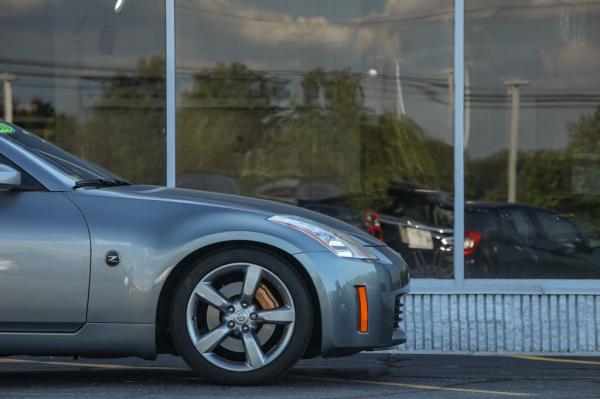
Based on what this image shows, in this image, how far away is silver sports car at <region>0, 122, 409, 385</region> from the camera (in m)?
5.85

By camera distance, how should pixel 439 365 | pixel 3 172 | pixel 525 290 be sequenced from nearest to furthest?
pixel 3 172 → pixel 439 365 → pixel 525 290

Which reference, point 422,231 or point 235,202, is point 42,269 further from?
point 422,231

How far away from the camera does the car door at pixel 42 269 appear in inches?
229

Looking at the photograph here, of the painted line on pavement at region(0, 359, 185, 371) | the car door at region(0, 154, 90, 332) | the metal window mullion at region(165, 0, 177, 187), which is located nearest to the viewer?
the car door at region(0, 154, 90, 332)

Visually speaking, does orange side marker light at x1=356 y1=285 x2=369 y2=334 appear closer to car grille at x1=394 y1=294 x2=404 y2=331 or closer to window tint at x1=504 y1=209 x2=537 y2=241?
car grille at x1=394 y1=294 x2=404 y2=331

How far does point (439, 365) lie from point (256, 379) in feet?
7.09

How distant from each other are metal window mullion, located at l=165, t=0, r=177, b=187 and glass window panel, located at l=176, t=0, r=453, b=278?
0.06 metres

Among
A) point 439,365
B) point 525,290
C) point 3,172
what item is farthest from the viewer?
point 525,290

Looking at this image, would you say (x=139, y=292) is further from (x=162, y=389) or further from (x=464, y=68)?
(x=464, y=68)

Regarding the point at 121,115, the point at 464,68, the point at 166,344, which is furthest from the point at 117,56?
the point at 166,344

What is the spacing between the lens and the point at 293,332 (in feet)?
19.3

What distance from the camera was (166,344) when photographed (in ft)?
19.9

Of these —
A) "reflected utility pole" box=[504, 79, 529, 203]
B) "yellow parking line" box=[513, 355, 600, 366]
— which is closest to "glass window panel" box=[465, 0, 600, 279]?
"reflected utility pole" box=[504, 79, 529, 203]

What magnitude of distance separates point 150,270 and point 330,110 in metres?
4.12
